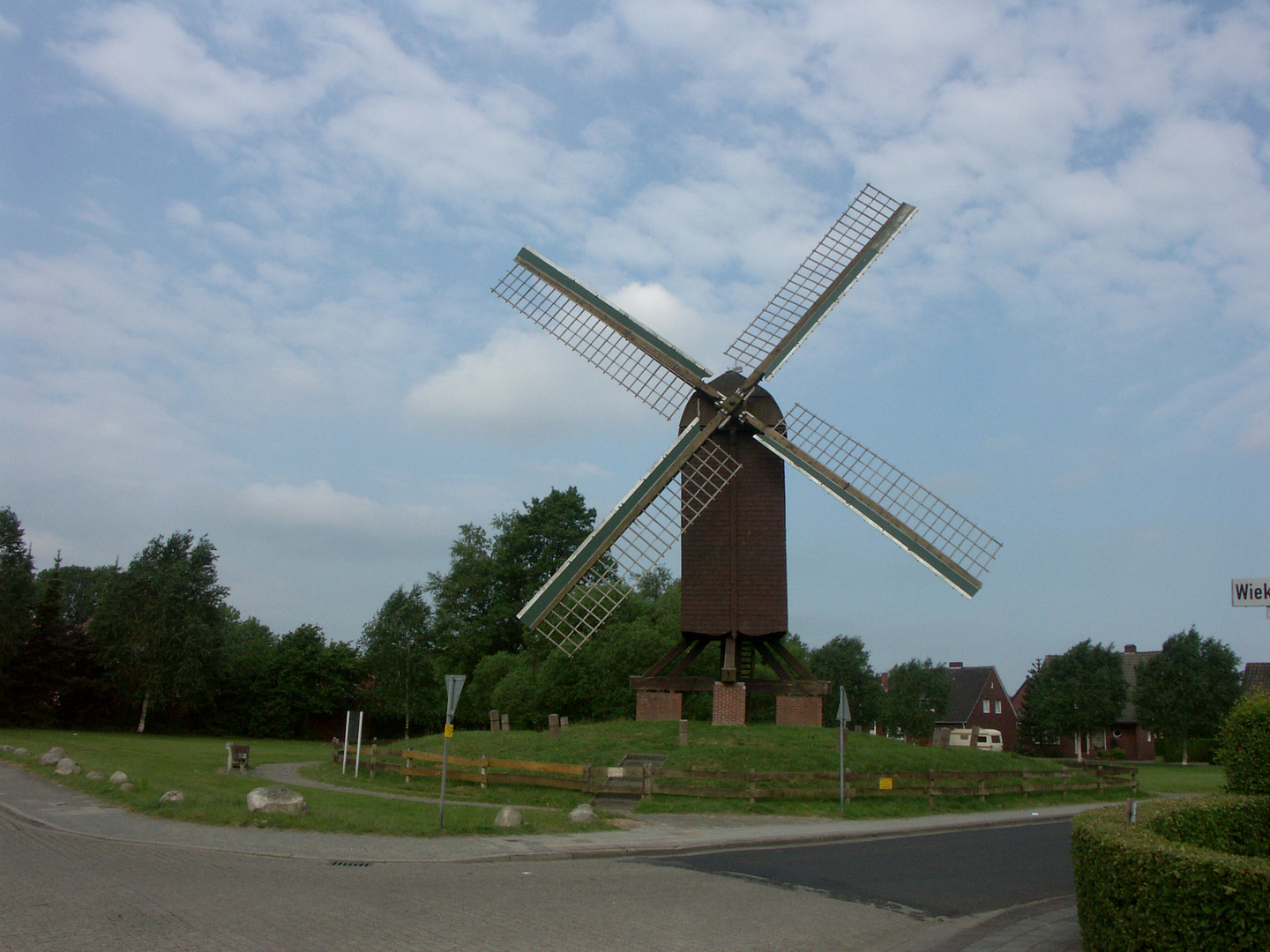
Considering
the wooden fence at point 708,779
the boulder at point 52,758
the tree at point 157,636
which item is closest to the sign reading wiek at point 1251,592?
the wooden fence at point 708,779

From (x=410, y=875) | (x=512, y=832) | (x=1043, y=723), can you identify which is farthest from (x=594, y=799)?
(x=1043, y=723)

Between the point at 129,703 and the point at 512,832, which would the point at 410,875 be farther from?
the point at 129,703

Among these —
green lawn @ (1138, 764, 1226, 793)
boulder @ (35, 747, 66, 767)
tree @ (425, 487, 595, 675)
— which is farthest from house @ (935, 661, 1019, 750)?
boulder @ (35, 747, 66, 767)

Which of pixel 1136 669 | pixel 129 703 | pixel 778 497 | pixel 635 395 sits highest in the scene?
pixel 635 395

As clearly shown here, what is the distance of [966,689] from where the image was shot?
6894 cm

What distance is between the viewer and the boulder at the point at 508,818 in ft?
46.0

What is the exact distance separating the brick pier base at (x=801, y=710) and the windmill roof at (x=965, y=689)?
4618cm

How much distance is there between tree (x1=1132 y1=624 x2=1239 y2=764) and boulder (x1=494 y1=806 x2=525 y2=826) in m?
51.8

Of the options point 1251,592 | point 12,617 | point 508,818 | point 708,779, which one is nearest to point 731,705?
point 708,779

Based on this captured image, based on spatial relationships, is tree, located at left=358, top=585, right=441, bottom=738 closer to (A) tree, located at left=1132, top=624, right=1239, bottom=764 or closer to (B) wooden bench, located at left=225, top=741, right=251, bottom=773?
(B) wooden bench, located at left=225, top=741, right=251, bottom=773

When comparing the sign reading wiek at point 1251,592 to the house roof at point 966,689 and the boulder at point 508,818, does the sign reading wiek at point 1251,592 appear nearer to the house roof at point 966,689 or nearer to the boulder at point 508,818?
the boulder at point 508,818

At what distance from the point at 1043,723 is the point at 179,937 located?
59.8 metres

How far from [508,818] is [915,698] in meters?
48.4

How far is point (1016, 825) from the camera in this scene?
18.7 m
